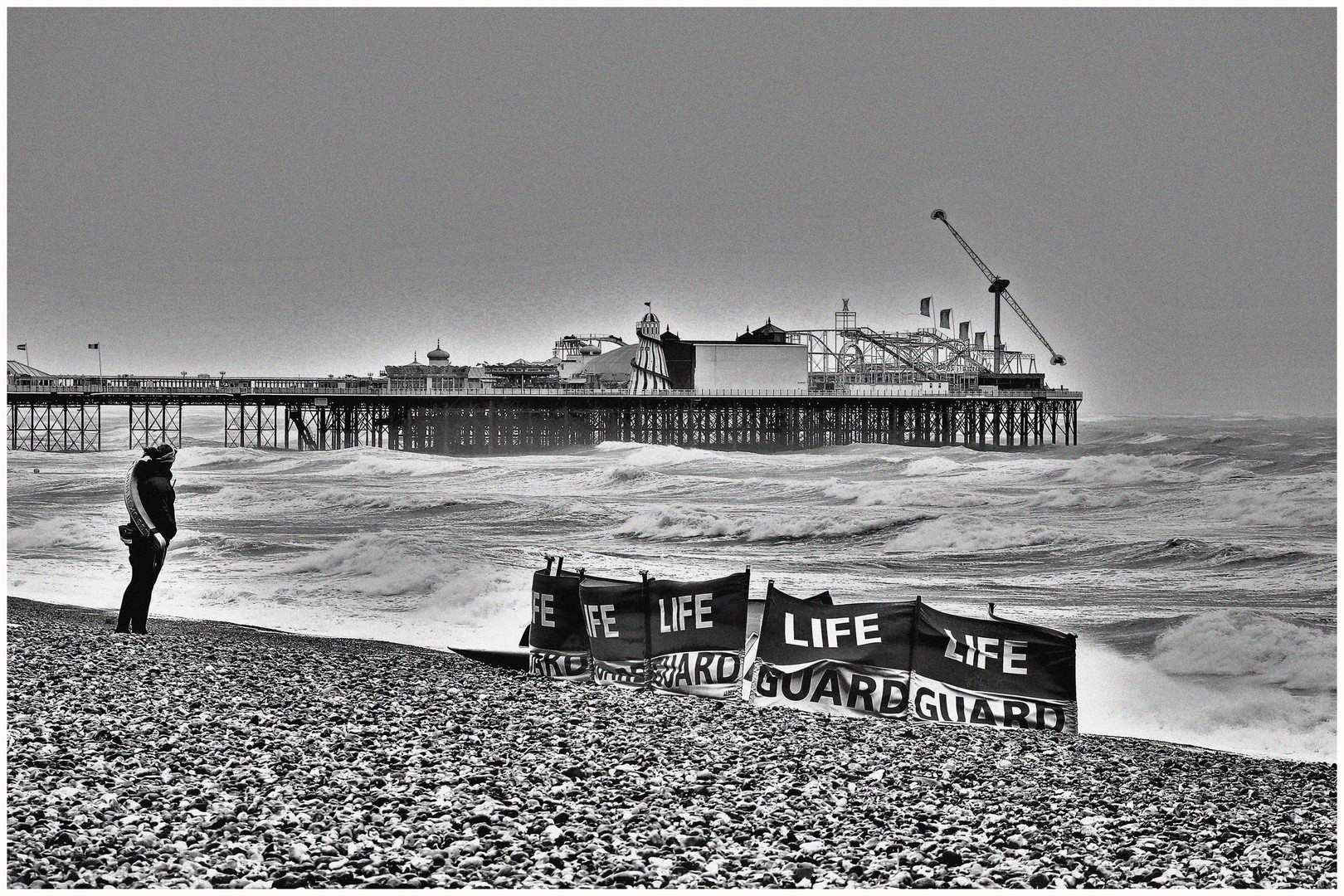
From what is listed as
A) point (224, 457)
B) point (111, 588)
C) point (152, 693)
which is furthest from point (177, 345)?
point (152, 693)

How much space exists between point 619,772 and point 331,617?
8109mm

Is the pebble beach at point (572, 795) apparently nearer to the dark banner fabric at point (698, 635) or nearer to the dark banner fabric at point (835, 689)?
the dark banner fabric at point (835, 689)

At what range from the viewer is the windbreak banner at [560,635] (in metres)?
6.76

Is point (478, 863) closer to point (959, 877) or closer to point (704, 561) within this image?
point (959, 877)

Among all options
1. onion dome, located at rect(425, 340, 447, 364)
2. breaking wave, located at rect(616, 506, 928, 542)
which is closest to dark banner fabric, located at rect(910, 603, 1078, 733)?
breaking wave, located at rect(616, 506, 928, 542)

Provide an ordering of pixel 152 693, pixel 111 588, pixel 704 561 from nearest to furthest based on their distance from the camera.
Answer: pixel 152 693, pixel 111 588, pixel 704 561

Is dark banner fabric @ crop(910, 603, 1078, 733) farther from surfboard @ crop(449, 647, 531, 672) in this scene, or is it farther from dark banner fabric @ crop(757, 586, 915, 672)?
surfboard @ crop(449, 647, 531, 672)

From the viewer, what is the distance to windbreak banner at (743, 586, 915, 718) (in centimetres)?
613

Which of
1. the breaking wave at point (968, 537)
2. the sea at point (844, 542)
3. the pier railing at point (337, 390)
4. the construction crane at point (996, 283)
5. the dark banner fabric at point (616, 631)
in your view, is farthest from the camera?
the pier railing at point (337, 390)

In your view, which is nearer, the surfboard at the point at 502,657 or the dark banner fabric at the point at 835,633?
the dark banner fabric at the point at 835,633

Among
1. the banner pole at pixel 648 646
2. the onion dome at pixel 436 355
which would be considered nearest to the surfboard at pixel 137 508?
the banner pole at pixel 648 646

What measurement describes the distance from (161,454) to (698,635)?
10.0ft

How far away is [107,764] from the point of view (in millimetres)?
4031

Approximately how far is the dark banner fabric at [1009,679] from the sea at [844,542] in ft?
5.71
